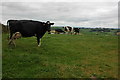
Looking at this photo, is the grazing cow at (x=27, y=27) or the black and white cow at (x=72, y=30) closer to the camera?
the grazing cow at (x=27, y=27)

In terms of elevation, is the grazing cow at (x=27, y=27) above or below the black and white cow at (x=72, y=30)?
below

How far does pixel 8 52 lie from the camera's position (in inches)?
500

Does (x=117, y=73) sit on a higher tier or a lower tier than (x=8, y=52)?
lower

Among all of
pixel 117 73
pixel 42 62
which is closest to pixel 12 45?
A: pixel 42 62

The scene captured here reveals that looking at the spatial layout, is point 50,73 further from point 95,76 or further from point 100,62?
point 100,62

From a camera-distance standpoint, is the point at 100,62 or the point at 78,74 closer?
the point at 78,74

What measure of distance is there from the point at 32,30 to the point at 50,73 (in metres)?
7.58

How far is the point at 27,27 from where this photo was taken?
1558cm

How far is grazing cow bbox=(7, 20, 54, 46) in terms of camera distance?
14923 mm

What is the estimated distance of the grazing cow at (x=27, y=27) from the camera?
14923 millimetres

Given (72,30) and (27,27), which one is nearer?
(27,27)

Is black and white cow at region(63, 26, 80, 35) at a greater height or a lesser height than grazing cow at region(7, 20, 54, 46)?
greater

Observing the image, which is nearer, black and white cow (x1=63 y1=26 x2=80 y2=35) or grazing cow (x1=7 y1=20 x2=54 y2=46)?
grazing cow (x1=7 y1=20 x2=54 y2=46)

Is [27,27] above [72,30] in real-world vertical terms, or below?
below
